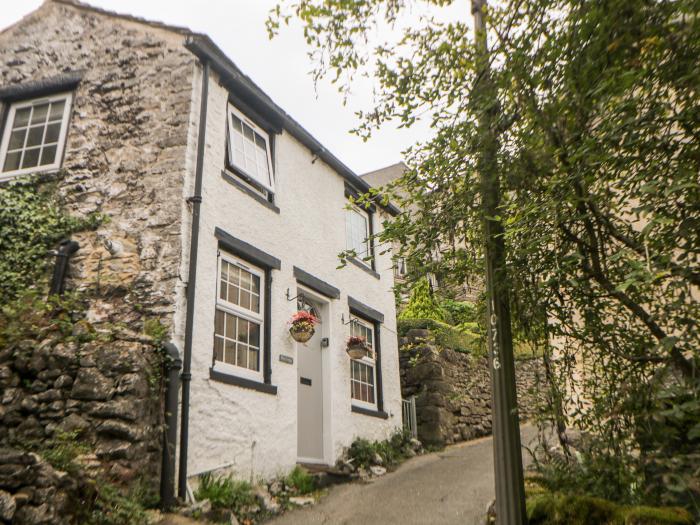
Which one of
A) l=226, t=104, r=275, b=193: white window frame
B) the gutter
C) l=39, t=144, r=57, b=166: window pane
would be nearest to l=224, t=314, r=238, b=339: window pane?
l=226, t=104, r=275, b=193: white window frame

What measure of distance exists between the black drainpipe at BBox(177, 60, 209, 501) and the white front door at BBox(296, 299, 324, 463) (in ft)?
9.45

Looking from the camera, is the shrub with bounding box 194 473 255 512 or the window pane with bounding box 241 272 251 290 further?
the window pane with bounding box 241 272 251 290

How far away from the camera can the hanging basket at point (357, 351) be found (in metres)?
11.1

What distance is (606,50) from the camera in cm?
420

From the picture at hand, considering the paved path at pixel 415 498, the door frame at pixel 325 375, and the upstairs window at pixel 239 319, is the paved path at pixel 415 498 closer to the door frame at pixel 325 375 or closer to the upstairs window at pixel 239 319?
the door frame at pixel 325 375

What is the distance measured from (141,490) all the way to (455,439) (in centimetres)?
875

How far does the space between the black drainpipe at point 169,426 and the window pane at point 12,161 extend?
4540mm

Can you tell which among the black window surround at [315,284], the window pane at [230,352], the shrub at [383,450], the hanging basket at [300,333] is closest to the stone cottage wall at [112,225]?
the window pane at [230,352]

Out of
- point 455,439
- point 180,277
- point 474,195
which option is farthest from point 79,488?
point 455,439

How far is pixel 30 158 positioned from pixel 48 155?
35 centimetres

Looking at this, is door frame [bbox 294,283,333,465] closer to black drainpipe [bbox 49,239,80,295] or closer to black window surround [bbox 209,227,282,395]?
black window surround [bbox 209,227,282,395]

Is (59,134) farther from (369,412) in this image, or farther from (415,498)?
(415,498)

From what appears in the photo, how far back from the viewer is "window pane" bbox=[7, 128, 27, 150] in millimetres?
9893

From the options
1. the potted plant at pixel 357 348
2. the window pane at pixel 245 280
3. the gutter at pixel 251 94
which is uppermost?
the gutter at pixel 251 94
